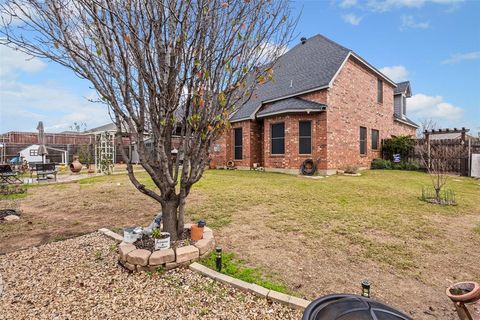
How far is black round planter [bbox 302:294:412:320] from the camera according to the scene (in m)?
1.36

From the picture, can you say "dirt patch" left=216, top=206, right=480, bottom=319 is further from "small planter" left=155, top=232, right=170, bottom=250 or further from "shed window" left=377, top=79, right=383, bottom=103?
"shed window" left=377, top=79, right=383, bottom=103

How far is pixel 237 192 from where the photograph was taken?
825 centimetres

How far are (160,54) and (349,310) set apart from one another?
332 centimetres

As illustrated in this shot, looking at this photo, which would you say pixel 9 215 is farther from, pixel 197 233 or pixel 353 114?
pixel 353 114

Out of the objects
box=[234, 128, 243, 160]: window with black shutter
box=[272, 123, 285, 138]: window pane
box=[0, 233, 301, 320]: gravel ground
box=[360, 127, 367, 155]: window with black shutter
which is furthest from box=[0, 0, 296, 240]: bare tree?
box=[360, 127, 367, 155]: window with black shutter

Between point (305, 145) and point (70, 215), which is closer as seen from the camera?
point (70, 215)

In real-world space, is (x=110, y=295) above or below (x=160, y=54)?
below

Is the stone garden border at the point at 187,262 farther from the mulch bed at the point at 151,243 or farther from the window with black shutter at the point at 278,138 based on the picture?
the window with black shutter at the point at 278,138

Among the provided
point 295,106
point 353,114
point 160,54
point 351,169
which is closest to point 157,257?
point 160,54

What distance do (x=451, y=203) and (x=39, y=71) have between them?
34.2ft

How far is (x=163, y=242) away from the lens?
320 centimetres

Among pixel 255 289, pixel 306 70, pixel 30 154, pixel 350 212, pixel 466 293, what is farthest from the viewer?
pixel 30 154

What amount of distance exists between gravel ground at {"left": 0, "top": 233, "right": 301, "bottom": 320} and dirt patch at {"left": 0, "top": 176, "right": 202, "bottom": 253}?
3.57 ft

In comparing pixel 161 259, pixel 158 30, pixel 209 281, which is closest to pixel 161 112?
pixel 158 30
